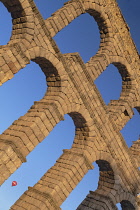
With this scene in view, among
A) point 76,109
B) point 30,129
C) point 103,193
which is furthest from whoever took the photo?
point 103,193

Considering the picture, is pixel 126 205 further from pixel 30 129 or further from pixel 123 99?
pixel 30 129

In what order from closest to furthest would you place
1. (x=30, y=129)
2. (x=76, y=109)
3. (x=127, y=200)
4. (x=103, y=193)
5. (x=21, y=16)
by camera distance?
(x=30, y=129)
(x=21, y=16)
(x=76, y=109)
(x=103, y=193)
(x=127, y=200)

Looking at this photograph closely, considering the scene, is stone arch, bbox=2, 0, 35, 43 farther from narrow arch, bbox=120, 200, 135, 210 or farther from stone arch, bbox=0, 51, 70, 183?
narrow arch, bbox=120, 200, 135, 210

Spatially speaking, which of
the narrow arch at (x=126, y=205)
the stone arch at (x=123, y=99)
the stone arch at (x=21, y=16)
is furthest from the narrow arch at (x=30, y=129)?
the narrow arch at (x=126, y=205)

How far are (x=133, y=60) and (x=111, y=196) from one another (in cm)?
741

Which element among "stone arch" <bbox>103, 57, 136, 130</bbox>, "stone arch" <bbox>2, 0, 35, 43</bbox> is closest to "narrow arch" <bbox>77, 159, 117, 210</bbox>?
"stone arch" <bbox>103, 57, 136, 130</bbox>

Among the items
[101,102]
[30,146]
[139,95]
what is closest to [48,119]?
[30,146]

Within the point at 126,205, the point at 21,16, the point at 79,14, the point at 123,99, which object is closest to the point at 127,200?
the point at 126,205

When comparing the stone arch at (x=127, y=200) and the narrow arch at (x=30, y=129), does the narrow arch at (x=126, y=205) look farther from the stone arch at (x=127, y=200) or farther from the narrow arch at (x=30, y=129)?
the narrow arch at (x=30, y=129)

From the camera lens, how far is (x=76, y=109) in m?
10.5

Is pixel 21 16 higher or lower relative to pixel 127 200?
higher

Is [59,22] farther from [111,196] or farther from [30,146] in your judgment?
[111,196]

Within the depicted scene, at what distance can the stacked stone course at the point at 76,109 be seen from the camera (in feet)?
28.9

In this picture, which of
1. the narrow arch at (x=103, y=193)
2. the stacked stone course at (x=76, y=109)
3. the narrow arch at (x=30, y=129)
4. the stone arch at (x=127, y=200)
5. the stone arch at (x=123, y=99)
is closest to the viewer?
the narrow arch at (x=30, y=129)
